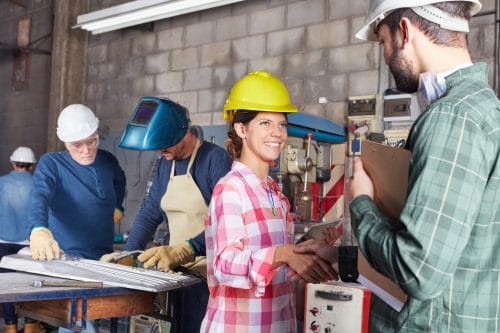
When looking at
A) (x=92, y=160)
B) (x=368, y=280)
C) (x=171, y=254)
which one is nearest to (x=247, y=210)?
(x=368, y=280)

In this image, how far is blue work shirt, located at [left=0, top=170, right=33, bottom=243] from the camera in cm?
471

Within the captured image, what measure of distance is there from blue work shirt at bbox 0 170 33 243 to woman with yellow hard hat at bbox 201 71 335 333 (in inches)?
138

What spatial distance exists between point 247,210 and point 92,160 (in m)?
1.71

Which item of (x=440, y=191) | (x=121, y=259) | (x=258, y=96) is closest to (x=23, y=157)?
(x=121, y=259)

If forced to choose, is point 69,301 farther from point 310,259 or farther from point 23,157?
point 23,157

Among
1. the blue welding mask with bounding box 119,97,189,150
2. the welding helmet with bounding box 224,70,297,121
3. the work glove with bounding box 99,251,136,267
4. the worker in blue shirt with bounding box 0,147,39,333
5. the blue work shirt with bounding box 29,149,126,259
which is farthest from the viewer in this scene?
the worker in blue shirt with bounding box 0,147,39,333

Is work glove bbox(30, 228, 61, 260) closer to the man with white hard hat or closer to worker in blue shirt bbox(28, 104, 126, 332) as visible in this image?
worker in blue shirt bbox(28, 104, 126, 332)

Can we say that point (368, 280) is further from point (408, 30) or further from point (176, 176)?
point (176, 176)

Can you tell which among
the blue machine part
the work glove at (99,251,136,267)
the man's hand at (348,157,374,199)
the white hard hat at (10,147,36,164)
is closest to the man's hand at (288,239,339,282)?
the man's hand at (348,157,374,199)

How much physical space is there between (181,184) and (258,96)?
0.88 metres

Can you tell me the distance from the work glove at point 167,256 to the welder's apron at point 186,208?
14cm

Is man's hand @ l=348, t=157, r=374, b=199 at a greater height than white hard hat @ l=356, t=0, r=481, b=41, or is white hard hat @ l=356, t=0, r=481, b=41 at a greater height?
white hard hat @ l=356, t=0, r=481, b=41

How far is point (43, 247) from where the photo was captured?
2.38 m

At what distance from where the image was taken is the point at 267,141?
1.64 m
